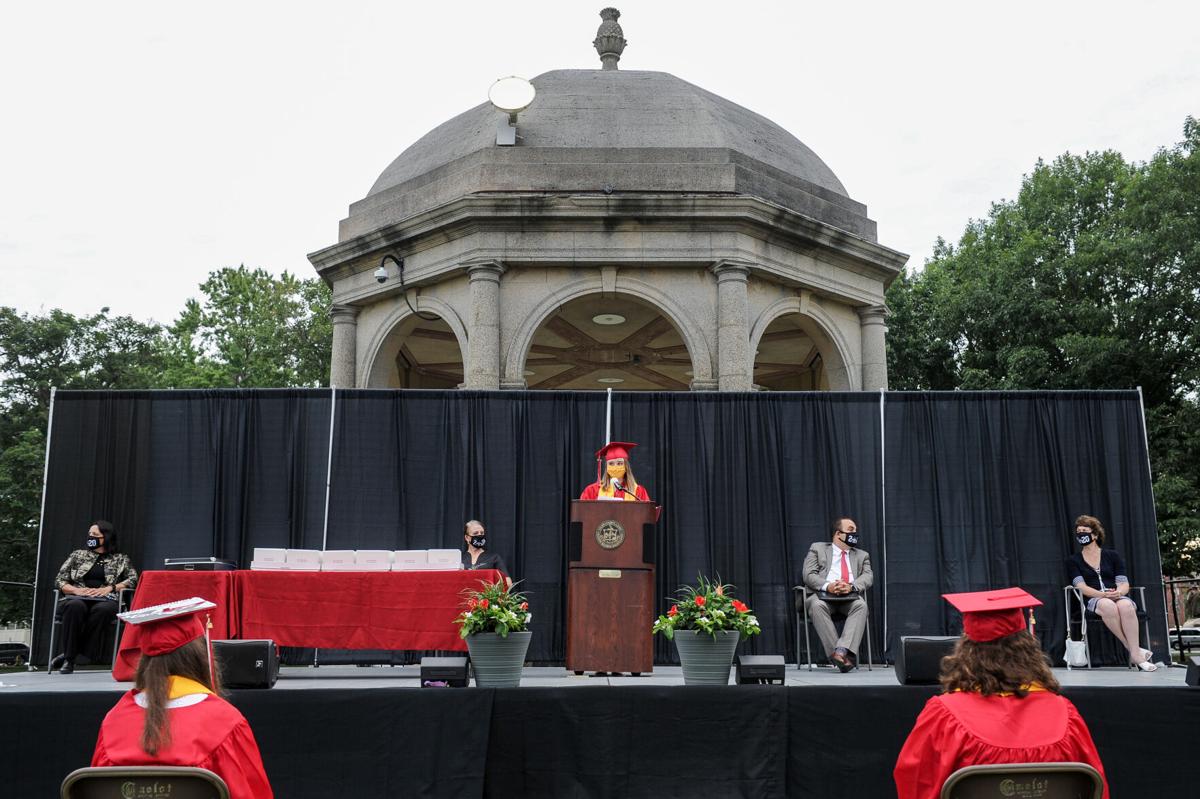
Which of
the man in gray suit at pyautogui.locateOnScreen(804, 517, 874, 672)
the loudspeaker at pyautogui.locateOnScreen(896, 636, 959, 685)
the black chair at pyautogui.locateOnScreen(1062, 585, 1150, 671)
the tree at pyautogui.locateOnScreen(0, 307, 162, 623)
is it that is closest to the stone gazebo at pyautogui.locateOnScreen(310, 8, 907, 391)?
the man in gray suit at pyautogui.locateOnScreen(804, 517, 874, 672)

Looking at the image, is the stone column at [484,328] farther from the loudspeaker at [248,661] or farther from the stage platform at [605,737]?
the stage platform at [605,737]

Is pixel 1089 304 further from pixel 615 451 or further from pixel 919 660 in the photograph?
pixel 919 660

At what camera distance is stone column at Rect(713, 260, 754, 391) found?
15.2 m

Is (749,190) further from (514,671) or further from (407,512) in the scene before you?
(514,671)

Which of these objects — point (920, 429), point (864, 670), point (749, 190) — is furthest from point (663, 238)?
point (864, 670)

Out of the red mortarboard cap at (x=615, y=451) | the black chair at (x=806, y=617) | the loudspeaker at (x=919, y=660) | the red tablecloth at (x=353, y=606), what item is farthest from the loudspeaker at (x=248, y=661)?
the black chair at (x=806, y=617)

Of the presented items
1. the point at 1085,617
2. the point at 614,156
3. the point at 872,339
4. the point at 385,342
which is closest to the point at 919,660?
the point at 1085,617

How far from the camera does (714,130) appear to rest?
55.4ft

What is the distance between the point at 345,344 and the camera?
58.4 feet

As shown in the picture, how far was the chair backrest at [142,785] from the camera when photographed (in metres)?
3.44

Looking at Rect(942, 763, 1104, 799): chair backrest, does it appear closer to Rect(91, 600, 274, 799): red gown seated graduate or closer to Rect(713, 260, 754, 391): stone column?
Rect(91, 600, 274, 799): red gown seated graduate

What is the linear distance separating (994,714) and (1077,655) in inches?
341

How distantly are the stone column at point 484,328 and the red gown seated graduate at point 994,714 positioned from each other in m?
11.7

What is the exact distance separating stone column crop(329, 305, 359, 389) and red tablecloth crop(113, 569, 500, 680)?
7819 millimetres
